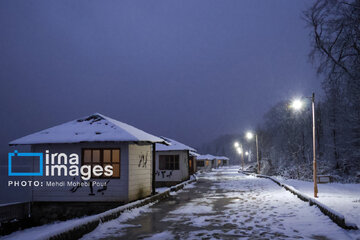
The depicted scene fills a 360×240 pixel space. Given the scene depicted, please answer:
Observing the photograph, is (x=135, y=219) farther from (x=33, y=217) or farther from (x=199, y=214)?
(x=33, y=217)

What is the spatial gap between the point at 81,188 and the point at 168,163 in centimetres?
1698

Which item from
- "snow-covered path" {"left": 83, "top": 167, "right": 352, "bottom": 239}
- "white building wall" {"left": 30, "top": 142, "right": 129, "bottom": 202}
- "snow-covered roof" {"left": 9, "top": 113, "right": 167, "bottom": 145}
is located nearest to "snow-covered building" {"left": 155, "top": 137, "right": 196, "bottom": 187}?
"snow-covered roof" {"left": 9, "top": 113, "right": 167, "bottom": 145}

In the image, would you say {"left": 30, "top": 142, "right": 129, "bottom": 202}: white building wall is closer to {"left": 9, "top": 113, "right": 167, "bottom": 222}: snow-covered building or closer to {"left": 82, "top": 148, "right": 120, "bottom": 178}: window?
{"left": 9, "top": 113, "right": 167, "bottom": 222}: snow-covered building

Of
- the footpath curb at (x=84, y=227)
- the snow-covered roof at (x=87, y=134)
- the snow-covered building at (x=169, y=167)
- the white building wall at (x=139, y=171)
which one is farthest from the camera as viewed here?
the snow-covered building at (x=169, y=167)

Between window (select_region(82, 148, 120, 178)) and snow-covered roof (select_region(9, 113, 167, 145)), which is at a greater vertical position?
snow-covered roof (select_region(9, 113, 167, 145))

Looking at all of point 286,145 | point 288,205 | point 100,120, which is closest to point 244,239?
point 288,205

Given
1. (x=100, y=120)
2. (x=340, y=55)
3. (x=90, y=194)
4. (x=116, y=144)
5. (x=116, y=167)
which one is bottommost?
(x=90, y=194)

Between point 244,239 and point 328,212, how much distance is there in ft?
13.9

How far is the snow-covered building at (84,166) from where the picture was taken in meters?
16.2

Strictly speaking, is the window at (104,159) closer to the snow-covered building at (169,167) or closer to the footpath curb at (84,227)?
the footpath curb at (84,227)

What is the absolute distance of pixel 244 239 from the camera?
28.2 feet

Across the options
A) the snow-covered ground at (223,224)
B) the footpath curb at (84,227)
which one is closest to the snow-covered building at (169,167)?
the snow-covered ground at (223,224)

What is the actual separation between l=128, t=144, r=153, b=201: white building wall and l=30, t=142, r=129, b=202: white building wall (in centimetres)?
35

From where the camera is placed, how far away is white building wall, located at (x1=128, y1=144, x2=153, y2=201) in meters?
16.6
